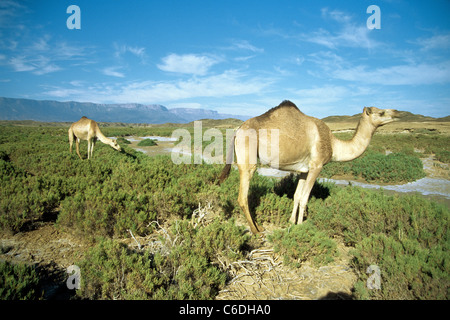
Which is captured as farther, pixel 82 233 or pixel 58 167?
pixel 58 167

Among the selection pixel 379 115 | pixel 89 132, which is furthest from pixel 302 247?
pixel 89 132

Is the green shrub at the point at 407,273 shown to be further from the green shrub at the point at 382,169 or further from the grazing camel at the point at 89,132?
the grazing camel at the point at 89,132

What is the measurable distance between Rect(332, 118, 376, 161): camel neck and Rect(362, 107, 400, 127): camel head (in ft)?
0.34

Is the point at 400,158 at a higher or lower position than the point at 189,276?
higher

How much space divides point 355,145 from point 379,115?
2.41 feet

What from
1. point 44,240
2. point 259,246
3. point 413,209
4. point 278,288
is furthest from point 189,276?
point 413,209

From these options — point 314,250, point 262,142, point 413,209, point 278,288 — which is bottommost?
point 278,288

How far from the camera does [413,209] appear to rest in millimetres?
4434

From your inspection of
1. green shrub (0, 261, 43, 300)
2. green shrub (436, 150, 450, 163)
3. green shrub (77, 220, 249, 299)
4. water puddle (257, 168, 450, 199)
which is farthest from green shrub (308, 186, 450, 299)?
green shrub (436, 150, 450, 163)

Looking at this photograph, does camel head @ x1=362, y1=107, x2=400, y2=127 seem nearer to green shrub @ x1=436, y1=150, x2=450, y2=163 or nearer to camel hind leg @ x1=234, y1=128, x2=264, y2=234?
camel hind leg @ x1=234, y1=128, x2=264, y2=234

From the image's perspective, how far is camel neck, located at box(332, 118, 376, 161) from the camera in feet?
16.5
